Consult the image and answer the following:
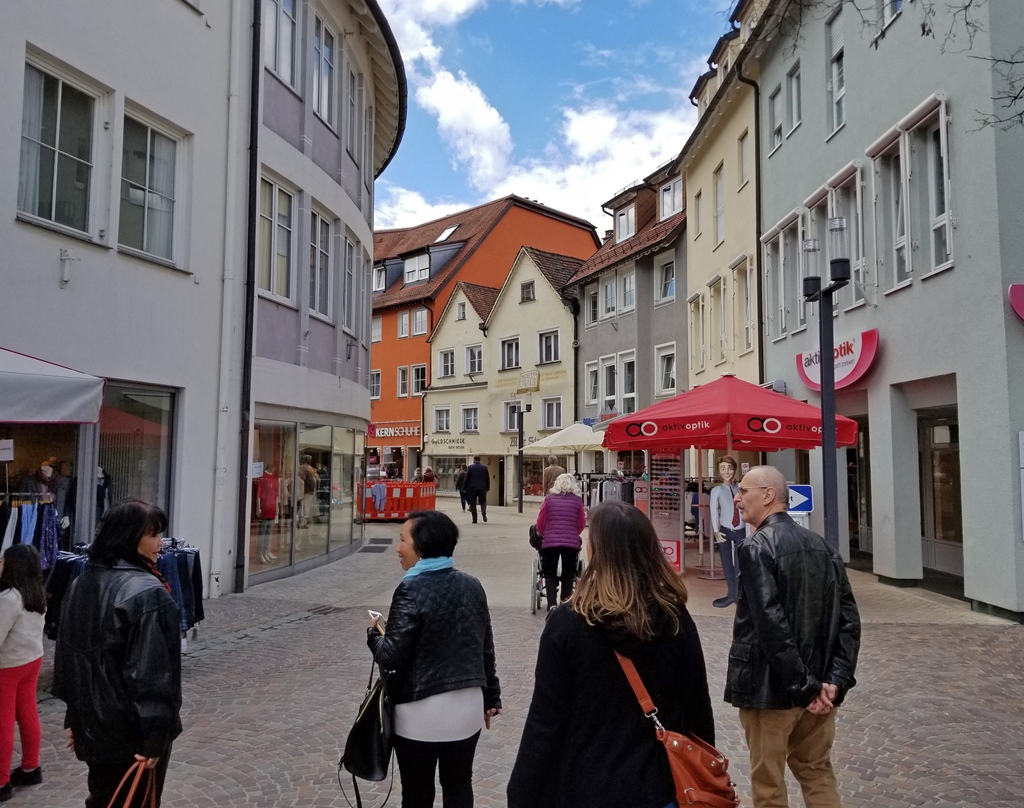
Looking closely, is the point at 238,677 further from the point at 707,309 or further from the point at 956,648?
the point at 707,309

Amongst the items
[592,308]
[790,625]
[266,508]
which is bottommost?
[790,625]

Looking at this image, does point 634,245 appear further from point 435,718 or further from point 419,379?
point 435,718

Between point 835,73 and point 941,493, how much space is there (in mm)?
7576

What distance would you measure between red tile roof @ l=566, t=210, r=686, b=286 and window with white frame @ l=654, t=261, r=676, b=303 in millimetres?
912

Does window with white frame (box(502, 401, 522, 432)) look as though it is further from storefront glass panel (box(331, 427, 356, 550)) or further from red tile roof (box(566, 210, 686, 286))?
storefront glass panel (box(331, 427, 356, 550))

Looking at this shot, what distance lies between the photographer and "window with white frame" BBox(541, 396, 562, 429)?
35.1m

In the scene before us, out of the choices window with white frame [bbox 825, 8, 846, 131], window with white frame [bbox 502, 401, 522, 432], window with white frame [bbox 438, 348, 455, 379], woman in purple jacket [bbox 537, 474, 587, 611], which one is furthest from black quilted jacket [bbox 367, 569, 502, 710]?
window with white frame [bbox 438, 348, 455, 379]

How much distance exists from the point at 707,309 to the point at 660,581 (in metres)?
21.3

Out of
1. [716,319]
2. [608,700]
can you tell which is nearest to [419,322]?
[716,319]

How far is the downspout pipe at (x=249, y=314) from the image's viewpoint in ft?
38.4

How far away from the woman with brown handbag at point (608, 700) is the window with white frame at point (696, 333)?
21.7m

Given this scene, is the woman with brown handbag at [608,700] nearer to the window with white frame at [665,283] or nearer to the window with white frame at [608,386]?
the window with white frame at [665,283]

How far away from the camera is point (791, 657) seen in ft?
11.4

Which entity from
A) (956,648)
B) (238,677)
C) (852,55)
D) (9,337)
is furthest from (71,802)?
(852,55)
